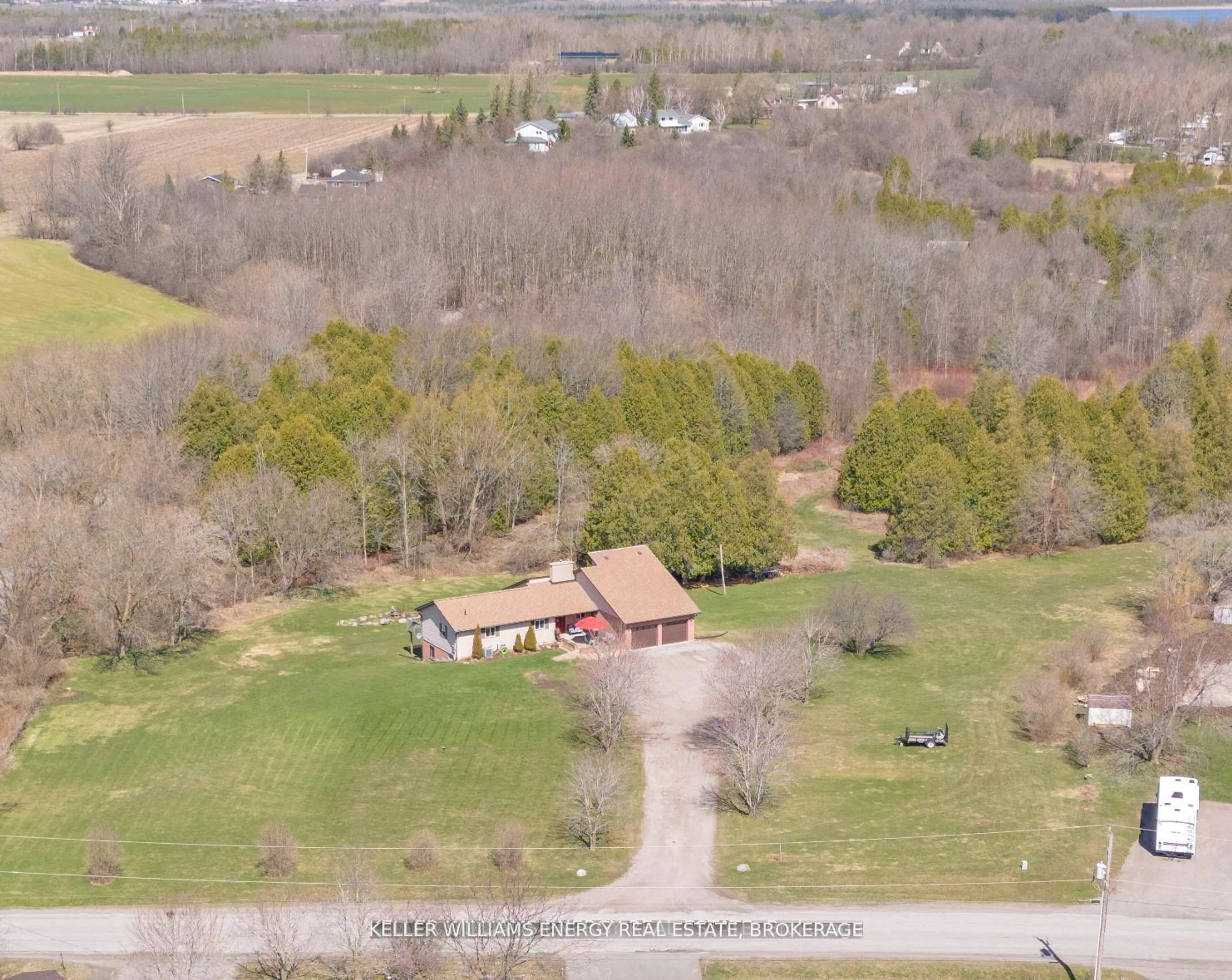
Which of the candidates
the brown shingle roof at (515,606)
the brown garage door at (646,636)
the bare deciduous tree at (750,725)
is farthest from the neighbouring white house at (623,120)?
the bare deciduous tree at (750,725)

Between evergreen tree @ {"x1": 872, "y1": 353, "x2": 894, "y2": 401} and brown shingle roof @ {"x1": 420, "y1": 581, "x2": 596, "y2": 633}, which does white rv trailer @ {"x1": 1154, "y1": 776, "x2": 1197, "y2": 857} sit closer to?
brown shingle roof @ {"x1": 420, "y1": 581, "x2": 596, "y2": 633}

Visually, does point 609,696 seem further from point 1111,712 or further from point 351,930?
point 1111,712

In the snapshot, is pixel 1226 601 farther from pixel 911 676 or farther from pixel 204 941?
pixel 204 941

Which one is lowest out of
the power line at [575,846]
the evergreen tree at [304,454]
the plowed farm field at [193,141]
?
the power line at [575,846]

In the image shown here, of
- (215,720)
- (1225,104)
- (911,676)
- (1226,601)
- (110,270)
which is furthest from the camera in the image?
(1225,104)

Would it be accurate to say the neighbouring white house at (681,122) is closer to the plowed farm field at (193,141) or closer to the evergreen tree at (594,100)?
the evergreen tree at (594,100)

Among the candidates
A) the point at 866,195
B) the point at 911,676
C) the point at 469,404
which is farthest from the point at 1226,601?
the point at 866,195
